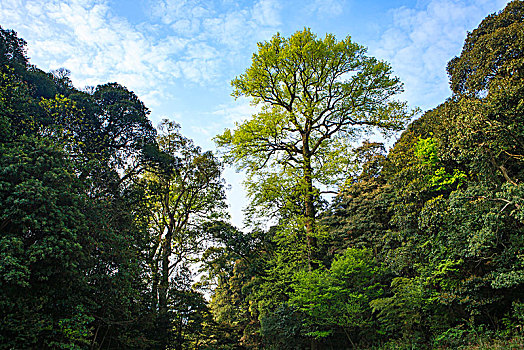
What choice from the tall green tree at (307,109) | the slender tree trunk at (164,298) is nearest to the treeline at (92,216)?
the slender tree trunk at (164,298)

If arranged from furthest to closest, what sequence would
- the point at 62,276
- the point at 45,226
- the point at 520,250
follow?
1. the point at 520,250
2. the point at 62,276
3. the point at 45,226

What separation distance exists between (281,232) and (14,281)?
7.14 m

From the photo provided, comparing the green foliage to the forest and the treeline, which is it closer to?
the forest

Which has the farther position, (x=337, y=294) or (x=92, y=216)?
(x=337, y=294)

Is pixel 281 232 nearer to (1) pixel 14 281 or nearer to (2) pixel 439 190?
(2) pixel 439 190

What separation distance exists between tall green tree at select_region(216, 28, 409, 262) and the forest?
5 centimetres

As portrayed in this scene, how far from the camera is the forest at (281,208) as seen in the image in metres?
6.27

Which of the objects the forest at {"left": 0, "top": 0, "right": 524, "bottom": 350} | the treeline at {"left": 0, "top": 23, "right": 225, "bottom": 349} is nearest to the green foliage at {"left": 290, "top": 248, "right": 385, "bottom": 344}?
the forest at {"left": 0, "top": 0, "right": 524, "bottom": 350}

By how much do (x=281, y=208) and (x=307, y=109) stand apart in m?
3.63

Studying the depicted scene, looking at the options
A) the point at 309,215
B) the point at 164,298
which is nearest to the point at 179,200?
the point at 164,298

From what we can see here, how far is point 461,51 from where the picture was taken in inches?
392

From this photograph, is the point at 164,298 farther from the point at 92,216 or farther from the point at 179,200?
the point at 92,216

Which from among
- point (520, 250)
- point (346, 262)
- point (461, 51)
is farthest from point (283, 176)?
point (461, 51)

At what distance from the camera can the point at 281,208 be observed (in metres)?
10.8
